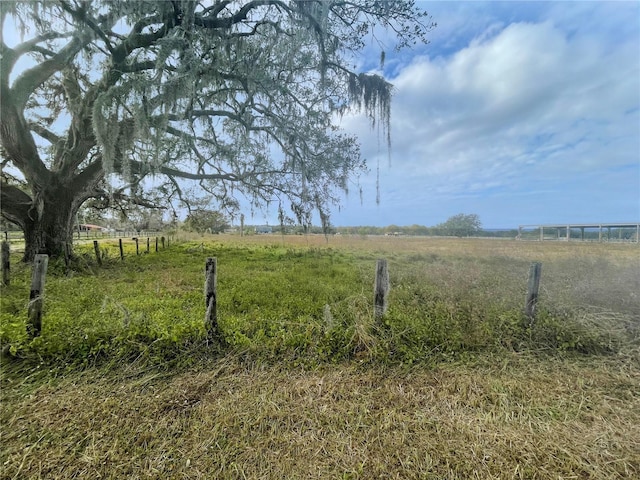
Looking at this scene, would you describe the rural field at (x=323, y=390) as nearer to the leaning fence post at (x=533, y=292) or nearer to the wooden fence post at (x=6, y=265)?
the leaning fence post at (x=533, y=292)

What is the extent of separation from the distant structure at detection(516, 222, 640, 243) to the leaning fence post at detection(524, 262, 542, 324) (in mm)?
11830

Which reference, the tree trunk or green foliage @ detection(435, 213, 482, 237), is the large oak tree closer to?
the tree trunk

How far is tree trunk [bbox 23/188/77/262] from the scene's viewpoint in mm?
7071

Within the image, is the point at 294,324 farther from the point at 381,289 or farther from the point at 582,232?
the point at 582,232

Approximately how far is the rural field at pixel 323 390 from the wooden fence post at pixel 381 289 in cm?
15

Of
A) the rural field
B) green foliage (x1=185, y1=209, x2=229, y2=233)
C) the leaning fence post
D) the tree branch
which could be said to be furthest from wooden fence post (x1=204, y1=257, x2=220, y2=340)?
green foliage (x1=185, y1=209, x2=229, y2=233)

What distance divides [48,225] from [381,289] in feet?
30.1

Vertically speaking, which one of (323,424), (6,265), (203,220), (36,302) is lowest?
(323,424)

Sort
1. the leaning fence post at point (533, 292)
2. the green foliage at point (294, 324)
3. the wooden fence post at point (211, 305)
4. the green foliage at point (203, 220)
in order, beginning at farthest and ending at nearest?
the green foliage at point (203, 220)
the leaning fence post at point (533, 292)
the wooden fence post at point (211, 305)
the green foliage at point (294, 324)

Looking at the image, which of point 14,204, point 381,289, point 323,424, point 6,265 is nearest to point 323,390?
point 323,424

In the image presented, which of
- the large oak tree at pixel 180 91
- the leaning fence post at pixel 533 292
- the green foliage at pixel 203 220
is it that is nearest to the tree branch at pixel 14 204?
the large oak tree at pixel 180 91

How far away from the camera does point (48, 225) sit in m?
7.14

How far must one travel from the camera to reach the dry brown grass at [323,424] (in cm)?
162

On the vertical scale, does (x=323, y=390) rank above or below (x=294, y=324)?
below
